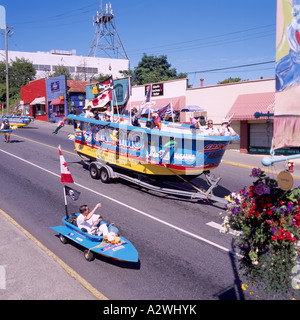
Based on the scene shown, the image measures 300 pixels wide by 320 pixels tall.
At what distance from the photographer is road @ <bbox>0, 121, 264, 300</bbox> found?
5.83 meters

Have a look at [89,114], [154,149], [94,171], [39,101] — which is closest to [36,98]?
[39,101]

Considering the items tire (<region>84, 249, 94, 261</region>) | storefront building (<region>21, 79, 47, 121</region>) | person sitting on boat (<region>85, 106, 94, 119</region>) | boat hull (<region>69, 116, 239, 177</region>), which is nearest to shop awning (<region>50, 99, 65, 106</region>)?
storefront building (<region>21, 79, 47, 121</region>)

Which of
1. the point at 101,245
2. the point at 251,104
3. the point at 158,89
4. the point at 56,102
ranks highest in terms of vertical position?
the point at 158,89

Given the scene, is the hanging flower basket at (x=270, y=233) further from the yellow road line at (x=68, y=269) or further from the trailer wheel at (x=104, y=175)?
the trailer wheel at (x=104, y=175)

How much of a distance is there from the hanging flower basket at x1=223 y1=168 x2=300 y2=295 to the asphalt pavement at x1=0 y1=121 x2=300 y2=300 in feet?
4.15

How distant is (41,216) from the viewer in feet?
29.6

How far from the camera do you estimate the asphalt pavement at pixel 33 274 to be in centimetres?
524

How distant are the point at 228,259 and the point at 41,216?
5.30m

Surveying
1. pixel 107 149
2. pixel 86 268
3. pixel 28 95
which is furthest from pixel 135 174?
pixel 28 95

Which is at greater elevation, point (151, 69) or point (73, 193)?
point (151, 69)

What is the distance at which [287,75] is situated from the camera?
10.6 feet

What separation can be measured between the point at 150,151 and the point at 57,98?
98.1 feet

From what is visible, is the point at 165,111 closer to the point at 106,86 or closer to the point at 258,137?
the point at 106,86

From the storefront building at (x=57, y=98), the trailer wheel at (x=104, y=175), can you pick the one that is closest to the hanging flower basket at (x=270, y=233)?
the trailer wheel at (x=104, y=175)
